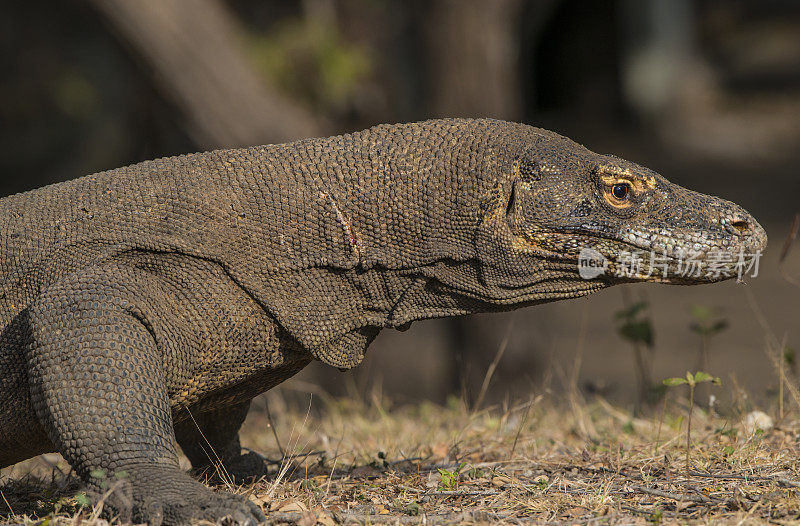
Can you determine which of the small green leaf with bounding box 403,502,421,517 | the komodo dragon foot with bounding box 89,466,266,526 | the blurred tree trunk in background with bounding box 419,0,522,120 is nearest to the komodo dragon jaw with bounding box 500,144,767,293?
the small green leaf with bounding box 403,502,421,517

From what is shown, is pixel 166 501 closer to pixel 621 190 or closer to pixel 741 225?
pixel 621 190

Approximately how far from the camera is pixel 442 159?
11.9ft

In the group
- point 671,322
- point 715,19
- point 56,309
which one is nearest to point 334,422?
point 56,309

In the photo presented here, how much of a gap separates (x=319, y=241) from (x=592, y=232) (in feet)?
3.15

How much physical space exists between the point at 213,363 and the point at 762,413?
2706 millimetres

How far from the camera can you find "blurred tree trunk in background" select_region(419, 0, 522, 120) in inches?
322

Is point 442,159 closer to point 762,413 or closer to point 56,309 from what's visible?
point 56,309

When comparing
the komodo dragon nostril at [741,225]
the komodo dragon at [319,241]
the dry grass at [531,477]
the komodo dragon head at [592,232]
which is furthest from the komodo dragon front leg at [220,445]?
the komodo dragon nostril at [741,225]

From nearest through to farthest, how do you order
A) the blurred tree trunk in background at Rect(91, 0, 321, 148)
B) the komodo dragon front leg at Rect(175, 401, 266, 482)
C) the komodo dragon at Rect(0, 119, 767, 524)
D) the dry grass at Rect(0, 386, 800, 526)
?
the dry grass at Rect(0, 386, 800, 526), the komodo dragon at Rect(0, 119, 767, 524), the komodo dragon front leg at Rect(175, 401, 266, 482), the blurred tree trunk in background at Rect(91, 0, 321, 148)

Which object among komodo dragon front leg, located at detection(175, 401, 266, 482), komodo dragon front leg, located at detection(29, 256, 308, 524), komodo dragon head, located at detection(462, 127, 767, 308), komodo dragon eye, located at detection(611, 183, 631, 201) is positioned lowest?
komodo dragon front leg, located at detection(175, 401, 266, 482)

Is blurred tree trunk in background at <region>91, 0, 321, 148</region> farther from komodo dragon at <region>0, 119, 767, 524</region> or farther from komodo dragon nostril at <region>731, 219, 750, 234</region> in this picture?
komodo dragon nostril at <region>731, 219, 750, 234</region>

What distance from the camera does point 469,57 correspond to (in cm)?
825

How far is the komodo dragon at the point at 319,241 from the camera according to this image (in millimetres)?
3404

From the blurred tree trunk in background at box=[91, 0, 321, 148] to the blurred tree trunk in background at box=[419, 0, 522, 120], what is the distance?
129 cm
